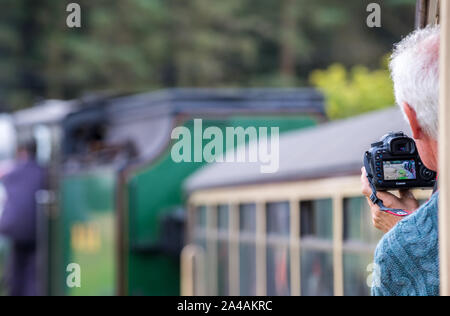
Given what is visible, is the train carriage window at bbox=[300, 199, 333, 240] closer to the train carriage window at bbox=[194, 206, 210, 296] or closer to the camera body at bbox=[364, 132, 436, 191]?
the train carriage window at bbox=[194, 206, 210, 296]

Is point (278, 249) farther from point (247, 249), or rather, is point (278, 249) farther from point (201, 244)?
point (201, 244)

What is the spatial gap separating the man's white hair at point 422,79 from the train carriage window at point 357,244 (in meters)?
2.91

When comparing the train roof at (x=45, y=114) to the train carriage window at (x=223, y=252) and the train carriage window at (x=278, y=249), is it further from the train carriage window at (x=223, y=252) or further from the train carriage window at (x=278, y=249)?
the train carriage window at (x=278, y=249)

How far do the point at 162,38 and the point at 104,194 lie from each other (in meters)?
23.0

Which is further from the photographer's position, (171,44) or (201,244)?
(171,44)

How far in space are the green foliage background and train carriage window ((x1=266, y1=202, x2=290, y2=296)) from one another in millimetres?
25404

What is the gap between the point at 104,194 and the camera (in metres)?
11.2

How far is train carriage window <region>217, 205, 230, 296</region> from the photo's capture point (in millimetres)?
8398

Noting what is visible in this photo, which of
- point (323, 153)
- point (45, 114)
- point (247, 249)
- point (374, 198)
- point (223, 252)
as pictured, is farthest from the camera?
point (45, 114)

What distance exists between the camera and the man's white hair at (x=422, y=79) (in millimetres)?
1887

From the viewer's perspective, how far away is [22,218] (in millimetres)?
12547

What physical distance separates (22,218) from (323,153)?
22.6 feet

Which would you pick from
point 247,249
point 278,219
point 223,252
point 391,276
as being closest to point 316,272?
point 278,219
